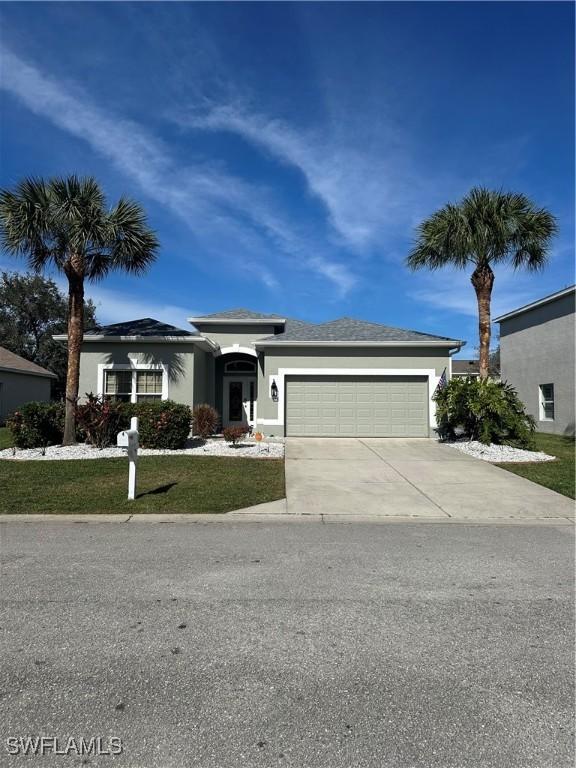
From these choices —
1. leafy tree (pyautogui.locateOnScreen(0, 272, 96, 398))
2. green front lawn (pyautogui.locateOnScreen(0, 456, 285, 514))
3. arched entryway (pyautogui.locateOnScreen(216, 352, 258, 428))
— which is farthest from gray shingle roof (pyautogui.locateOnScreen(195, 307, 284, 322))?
leafy tree (pyautogui.locateOnScreen(0, 272, 96, 398))

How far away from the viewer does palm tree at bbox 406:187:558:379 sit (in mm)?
15078

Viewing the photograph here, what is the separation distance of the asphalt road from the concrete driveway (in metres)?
2.10

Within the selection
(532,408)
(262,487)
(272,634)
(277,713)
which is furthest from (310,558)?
(532,408)

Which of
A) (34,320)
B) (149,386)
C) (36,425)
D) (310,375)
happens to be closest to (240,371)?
(310,375)

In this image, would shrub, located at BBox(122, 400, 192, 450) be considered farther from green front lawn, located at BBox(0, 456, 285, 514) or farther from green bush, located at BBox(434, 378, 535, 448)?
green bush, located at BBox(434, 378, 535, 448)

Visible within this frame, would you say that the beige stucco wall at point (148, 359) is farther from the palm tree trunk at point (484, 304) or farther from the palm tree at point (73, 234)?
the palm tree trunk at point (484, 304)

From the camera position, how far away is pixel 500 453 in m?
13.3

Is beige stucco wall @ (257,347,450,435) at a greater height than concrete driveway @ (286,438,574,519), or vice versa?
beige stucco wall @ (257,347,450,435)

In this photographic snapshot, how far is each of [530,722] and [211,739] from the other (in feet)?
5.62

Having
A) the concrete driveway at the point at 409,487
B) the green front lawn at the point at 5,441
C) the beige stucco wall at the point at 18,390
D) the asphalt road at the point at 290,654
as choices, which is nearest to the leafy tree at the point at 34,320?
the beige stucco wall at the point at 18,390

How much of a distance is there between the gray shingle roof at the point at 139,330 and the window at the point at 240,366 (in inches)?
132

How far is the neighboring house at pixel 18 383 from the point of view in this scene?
25359mm

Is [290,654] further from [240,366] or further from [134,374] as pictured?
[240,366]

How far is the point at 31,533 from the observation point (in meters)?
6.30
